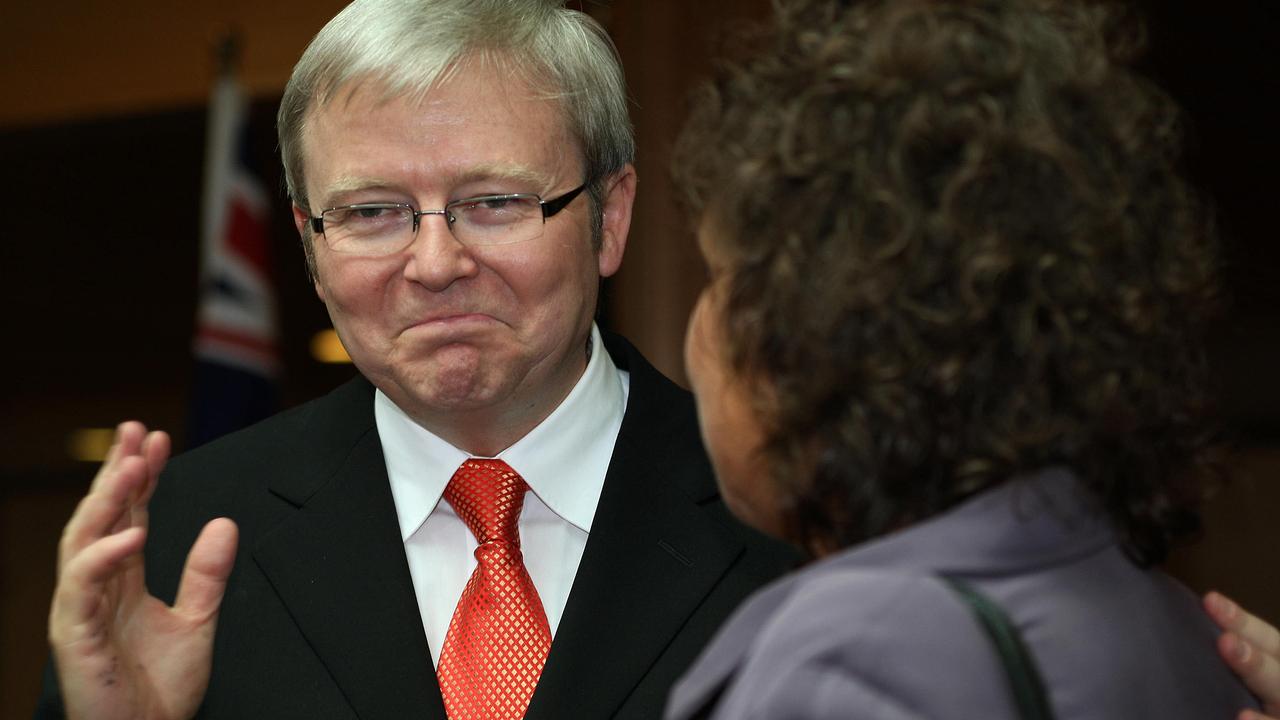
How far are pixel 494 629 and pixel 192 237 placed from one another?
4.90m

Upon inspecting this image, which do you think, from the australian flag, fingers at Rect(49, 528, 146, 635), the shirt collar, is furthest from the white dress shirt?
the australian flag

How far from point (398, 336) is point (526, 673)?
44 cm

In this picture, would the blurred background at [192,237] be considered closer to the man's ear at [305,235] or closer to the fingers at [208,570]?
the man's ear at [305,235]

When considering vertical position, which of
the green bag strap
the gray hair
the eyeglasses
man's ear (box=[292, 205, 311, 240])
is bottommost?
man's ear (box=[292, 205, 311, 240])

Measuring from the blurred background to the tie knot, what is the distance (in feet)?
7.16

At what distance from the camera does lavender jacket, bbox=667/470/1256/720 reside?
1.01 m

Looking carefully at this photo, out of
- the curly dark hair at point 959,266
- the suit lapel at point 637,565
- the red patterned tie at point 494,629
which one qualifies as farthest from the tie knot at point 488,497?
the curly dark hair at point 959,266

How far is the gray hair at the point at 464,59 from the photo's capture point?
188 centimetres

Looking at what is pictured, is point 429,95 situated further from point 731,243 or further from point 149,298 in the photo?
point 149,298

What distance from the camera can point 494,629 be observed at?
5.85 ft

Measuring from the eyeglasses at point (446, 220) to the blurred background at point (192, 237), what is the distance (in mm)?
2038

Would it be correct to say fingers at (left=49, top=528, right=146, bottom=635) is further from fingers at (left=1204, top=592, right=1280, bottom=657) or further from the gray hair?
fingers at (left=1204, top=592, right=1280, bottom=657)

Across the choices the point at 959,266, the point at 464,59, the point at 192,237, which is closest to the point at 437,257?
the point at 464,59

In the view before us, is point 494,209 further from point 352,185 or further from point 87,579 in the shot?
point 87,579
